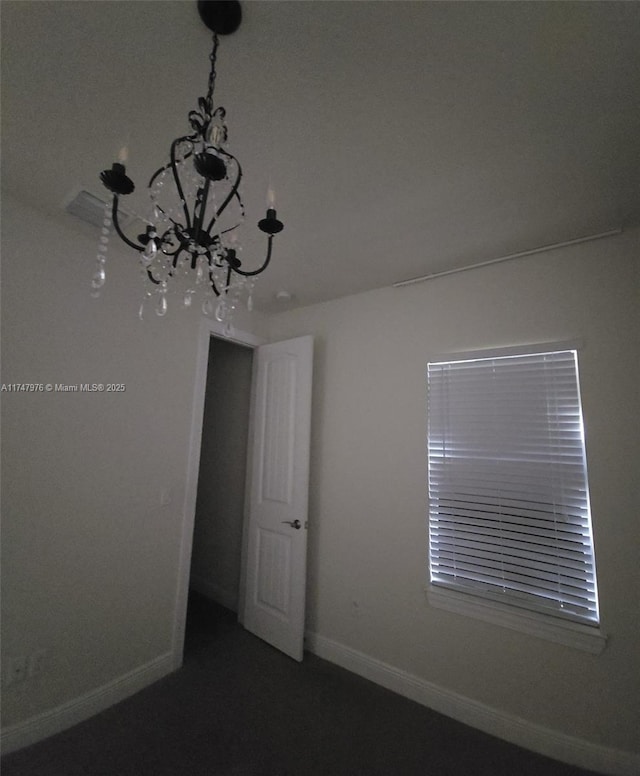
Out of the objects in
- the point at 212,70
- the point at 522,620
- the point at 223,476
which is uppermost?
the point at 212,70

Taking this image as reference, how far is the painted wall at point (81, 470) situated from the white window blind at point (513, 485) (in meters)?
1.82

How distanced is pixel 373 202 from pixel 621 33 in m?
0.90

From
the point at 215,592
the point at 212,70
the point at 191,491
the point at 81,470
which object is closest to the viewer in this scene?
the point at 212,70

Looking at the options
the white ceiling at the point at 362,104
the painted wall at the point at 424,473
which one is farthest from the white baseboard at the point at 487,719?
the white ceiling at the point at 362,104

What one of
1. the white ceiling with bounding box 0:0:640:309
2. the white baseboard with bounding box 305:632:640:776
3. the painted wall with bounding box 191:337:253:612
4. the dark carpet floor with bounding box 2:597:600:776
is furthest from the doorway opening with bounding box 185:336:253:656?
the white ceiling with bounding box 0:0:640:309

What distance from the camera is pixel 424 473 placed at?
6.88 feet

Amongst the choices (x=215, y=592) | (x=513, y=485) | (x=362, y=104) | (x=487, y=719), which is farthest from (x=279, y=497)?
(x=362, y=104)

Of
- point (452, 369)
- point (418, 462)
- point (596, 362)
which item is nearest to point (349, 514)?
point (418, 462)

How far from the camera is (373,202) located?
5.16 ft

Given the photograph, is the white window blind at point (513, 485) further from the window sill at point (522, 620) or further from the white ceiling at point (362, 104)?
the white ceiling at point (362, 104)

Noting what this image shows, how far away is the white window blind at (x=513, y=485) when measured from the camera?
5.46ft

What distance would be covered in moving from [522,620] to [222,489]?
2.57 meters

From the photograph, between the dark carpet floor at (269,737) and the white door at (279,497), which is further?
the white door at (279,497)

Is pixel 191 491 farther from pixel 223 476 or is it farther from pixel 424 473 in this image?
pixel 424 473
